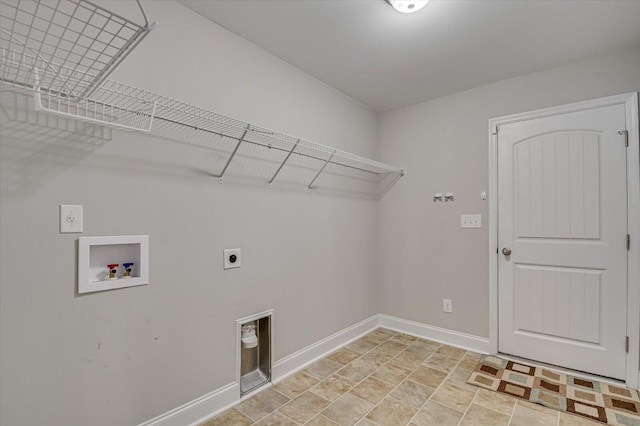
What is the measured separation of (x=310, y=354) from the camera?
255 centimetres

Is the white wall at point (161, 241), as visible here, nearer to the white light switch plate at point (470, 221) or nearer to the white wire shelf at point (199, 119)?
the white wire shelf at point (199, 119)

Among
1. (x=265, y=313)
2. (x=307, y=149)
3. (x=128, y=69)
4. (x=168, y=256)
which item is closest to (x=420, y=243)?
(x=307, y=149)

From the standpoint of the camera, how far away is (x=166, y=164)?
1688 mm

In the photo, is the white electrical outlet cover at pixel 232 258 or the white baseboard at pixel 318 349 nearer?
the white electrical outlet cover at pixel 232 258

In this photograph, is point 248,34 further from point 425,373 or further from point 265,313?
point 425,373

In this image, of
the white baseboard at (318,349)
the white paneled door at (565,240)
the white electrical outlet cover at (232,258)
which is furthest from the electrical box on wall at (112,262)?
the white paneled door at (565,240)

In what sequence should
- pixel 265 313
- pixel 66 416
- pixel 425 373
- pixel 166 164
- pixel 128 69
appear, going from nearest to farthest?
1. pixel 66 416
2. pixel 128 69
3. pixel 166 164
4. pixel 265 313
5. pixel 425 373

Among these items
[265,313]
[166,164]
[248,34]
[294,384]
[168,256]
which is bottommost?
[294,384]

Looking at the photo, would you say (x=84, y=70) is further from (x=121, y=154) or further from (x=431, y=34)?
(x=431, y=34)

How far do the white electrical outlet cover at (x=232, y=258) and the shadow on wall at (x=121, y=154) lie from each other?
45 centimetres

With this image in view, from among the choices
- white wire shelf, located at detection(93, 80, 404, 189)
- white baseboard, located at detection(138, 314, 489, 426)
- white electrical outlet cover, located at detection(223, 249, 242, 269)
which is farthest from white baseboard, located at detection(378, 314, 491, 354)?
white electrical outlet cover, located at detection(223, 249, 242, 269)

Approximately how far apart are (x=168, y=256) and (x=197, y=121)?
0.79 meters

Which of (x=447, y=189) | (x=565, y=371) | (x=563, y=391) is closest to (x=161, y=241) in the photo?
(x=447, y=189)

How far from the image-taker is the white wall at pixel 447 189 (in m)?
2.53
